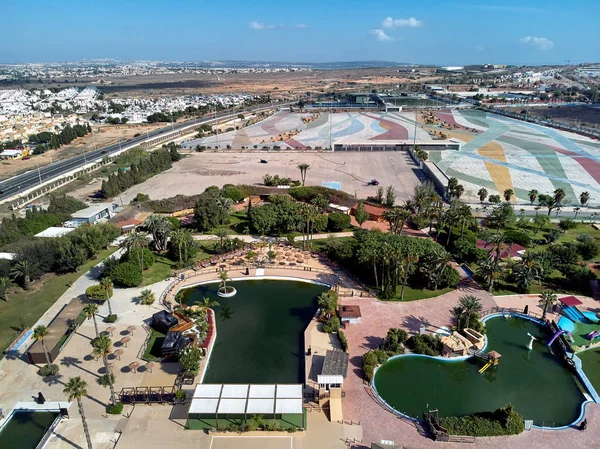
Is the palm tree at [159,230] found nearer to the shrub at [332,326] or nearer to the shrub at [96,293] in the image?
the shrub at [96,293]

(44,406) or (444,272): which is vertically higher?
(444,272)

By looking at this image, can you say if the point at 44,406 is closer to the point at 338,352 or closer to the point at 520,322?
the point at 338,352

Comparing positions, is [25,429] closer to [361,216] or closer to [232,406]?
[232,406]

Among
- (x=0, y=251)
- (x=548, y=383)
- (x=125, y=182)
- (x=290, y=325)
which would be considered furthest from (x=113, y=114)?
(x=548, y=383)

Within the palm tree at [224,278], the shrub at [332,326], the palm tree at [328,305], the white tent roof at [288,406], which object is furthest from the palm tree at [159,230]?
the white tent roof at [288,406]

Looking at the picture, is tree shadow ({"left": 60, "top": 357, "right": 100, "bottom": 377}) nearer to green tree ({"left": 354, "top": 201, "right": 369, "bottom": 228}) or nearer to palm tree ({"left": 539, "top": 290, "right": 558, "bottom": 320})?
green tree ({"left": 354, "top": 201, "right": 369, "bottom": 228})

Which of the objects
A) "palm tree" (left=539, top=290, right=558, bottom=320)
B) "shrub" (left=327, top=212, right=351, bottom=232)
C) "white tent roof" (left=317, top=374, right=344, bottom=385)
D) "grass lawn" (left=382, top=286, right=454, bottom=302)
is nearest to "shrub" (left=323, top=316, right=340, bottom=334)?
"white tent roof" (left=317, top=374, right=344, bottom=385)

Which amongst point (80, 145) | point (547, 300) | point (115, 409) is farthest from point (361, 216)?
point (80, 145)
